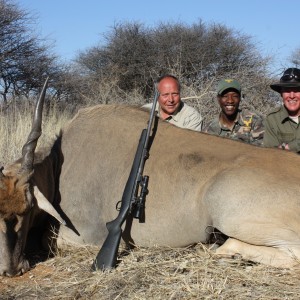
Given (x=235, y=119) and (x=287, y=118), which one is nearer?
(x=287, y=118)

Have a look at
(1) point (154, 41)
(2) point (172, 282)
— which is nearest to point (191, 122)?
(2) point (172, 282)

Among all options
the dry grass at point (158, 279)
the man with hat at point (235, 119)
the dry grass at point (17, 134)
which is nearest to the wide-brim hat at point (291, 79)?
the man with hat at point (235, 119)

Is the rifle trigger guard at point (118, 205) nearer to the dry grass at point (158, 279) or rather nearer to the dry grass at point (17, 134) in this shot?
the dry grass at point (158, 279)

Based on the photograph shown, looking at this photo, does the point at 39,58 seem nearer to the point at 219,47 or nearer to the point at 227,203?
the point at 219,47

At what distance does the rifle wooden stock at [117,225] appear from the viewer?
11.1 feet

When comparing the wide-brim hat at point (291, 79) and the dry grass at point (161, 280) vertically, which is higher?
the wide-brim hat at point (291, 79)

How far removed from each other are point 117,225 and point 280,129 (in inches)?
91.0

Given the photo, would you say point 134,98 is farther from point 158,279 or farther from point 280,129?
point 158,279

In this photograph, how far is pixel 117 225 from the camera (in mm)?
3547

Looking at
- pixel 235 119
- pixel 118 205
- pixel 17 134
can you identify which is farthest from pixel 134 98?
pixel 118 205

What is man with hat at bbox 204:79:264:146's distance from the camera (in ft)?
18.4

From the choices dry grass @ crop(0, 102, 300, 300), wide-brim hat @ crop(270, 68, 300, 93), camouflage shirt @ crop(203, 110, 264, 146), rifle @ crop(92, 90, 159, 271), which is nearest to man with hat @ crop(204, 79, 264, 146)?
camouflage shirt @ crop(203, 110, 264, 146)

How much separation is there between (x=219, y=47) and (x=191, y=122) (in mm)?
10997

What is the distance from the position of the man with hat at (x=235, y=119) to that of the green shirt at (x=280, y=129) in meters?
0.34
